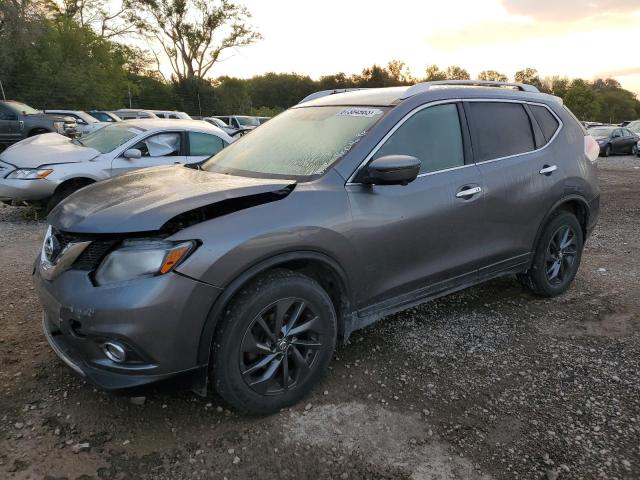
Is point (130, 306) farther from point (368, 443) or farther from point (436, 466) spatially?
point (436, 466)

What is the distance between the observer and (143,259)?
2.30 metres

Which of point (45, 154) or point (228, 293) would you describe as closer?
point (228, 293)

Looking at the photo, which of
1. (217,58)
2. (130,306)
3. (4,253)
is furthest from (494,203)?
(217,58)

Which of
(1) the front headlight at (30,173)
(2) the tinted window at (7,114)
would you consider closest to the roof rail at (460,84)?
(1) the front headlight at (30,173)

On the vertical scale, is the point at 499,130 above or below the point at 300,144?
above

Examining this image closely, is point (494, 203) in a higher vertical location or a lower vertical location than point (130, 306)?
higher

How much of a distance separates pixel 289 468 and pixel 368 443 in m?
0.42

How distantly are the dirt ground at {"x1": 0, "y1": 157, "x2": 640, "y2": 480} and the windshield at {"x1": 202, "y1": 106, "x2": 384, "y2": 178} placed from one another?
1.28 m

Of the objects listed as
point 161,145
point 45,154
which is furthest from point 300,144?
point 45,154

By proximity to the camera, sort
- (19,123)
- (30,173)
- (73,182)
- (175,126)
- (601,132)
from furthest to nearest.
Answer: (601,132) < (19,123) < (175,126) < (73,182) < (30,173)

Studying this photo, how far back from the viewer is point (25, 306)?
407 centimetres

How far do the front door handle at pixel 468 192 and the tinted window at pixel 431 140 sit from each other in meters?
0.18

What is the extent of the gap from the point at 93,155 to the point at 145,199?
5060 mm

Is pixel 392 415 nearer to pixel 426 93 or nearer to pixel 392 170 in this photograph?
pixel 392 170
